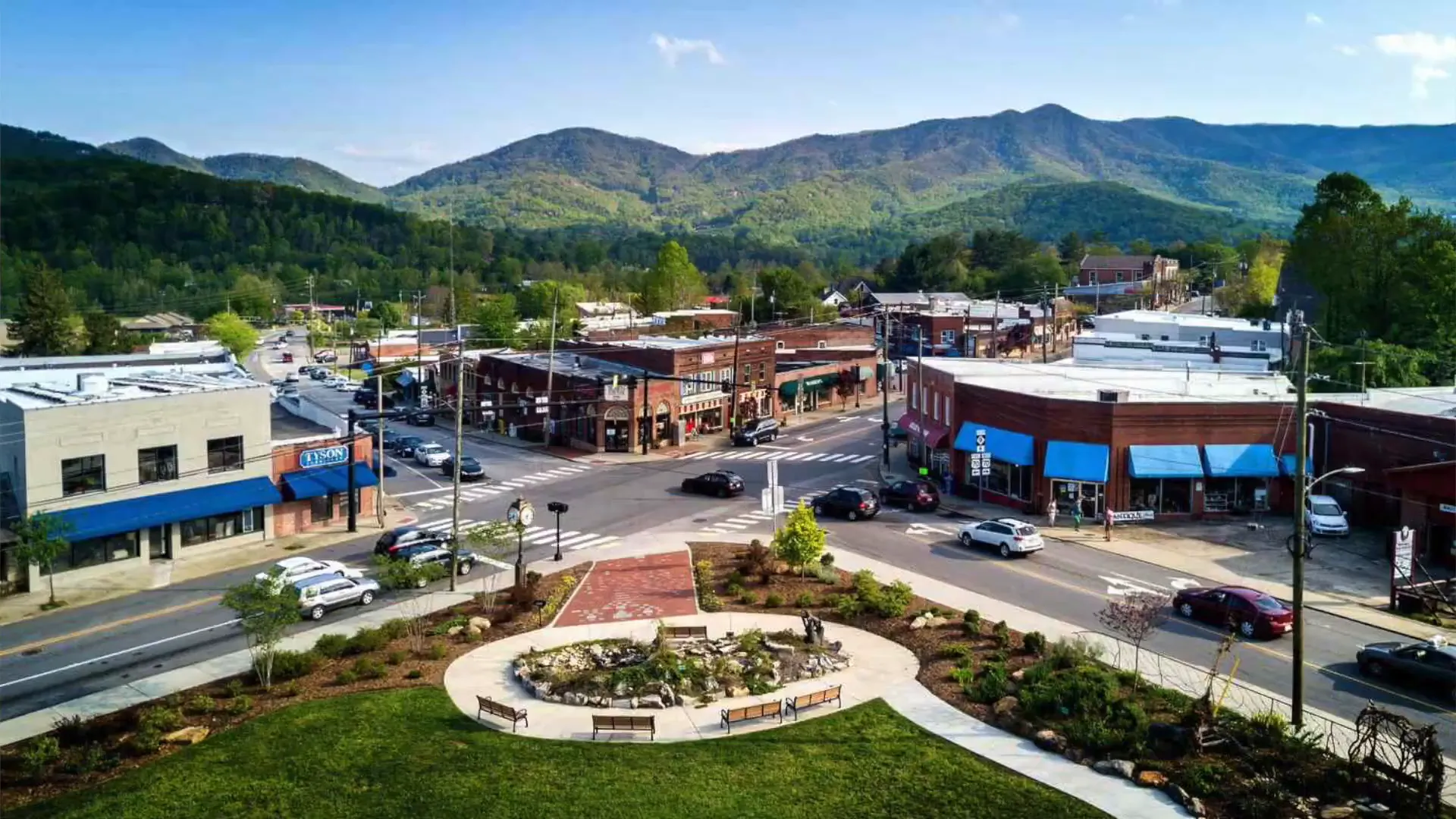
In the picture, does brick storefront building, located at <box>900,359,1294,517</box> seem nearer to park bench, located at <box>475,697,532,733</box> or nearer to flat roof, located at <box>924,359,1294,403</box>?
flat roof, located at <box>924,359,1294,403</box>

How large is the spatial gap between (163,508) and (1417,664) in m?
40.8

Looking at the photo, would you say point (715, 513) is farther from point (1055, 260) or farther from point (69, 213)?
point (69, 213)

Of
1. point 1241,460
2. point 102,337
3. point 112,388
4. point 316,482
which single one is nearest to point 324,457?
point 316,482

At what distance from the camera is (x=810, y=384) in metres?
81.3

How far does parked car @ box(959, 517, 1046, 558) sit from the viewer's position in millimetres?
39906

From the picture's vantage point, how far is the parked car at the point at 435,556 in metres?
38.1

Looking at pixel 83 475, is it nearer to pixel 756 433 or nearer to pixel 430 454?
pixel 430 454

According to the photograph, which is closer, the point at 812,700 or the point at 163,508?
the point at 812,700

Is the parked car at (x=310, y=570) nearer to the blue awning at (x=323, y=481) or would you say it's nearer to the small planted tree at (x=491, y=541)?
the small planted tree at (x=491, y=541)

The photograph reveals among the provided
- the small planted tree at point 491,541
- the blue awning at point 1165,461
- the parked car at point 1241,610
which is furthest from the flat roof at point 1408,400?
the small planted tree at point 491,541

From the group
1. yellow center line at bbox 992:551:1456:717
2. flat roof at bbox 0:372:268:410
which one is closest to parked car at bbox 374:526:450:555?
flat roof at bbox 0:372:268:410

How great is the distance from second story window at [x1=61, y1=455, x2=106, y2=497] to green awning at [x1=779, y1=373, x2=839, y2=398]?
154ft

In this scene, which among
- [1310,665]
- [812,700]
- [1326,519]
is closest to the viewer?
[812,700]

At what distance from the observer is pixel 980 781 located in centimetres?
2048
